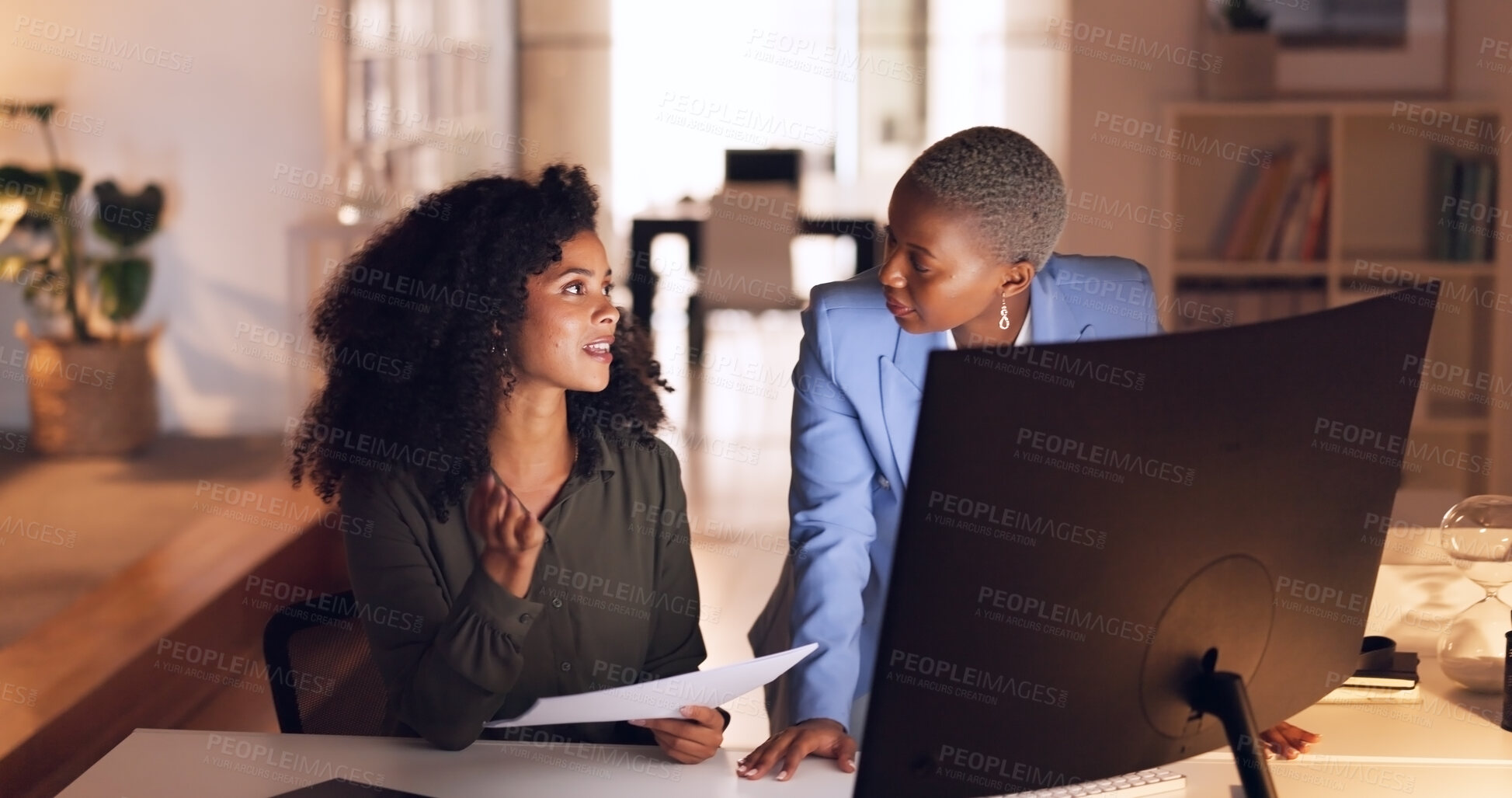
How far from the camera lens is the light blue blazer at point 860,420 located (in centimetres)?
146

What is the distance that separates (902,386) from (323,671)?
0.73 meters

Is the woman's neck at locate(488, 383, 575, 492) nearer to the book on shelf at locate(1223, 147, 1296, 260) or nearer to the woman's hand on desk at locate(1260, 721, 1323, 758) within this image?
the woman's hand on desk at locate(1260, 721, 1323, 758)

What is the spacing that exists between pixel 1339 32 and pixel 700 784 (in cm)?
430

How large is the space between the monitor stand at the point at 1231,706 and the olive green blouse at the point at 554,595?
2.31 ft

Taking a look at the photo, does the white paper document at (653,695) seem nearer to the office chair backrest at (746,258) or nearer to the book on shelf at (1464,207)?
the book on shelf at (1464,207)

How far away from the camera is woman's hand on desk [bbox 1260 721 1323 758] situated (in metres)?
1.29

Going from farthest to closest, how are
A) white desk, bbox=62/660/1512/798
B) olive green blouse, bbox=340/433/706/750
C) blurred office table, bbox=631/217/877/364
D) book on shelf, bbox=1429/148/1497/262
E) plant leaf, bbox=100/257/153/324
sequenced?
blurred office table, bbox=631/217/877/364 → plant leaf, bbox=100/257/153/324 → book on shelf, bbox=1429/148/1497/262 → olive green blouse, bbox=340/433/706/750 → white desk, bbox=62/660/1512/798

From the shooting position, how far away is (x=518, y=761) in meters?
1.30

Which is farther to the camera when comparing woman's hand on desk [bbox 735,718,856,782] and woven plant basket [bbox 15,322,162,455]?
woven plant basket [bbox 15,322,162,455]

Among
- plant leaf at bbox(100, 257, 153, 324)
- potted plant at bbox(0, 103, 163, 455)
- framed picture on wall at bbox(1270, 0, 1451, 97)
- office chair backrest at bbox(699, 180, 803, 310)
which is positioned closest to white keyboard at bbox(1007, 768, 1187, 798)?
framed picture on wall at bbox(1270, 0, 1451, 97)

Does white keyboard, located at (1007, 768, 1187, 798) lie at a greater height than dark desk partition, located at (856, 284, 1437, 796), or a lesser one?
lesser

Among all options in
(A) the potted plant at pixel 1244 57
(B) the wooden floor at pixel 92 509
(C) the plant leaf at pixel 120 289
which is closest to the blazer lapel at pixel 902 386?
(B) the wooden floor at pixel 92 509

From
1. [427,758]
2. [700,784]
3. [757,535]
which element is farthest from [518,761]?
[757,535]

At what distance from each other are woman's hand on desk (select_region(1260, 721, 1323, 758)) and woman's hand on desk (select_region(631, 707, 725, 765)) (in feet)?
1.76
